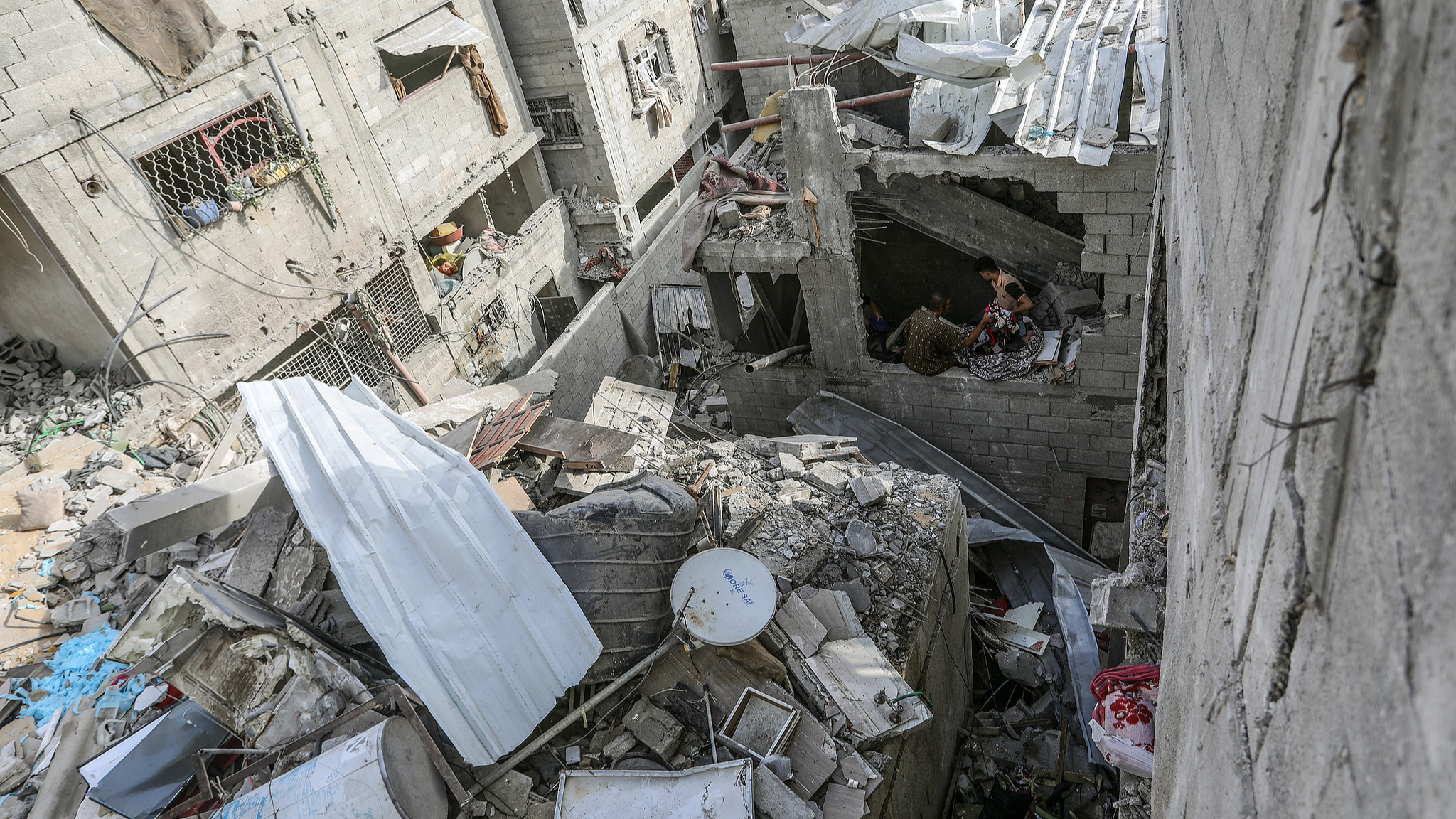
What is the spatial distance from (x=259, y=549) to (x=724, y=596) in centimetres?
420

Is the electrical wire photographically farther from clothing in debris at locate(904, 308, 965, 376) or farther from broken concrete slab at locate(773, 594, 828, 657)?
broken concrete slab at locate(773, 594, 828, 657)

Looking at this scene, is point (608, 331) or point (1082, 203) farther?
point (608, 331)

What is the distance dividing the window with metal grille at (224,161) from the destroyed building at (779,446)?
0.06 metres

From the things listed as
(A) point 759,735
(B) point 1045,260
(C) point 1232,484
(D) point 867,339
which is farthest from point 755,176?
(C) point 1232,484

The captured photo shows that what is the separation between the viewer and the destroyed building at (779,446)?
141 centimetres

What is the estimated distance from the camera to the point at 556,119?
1789 centimetres

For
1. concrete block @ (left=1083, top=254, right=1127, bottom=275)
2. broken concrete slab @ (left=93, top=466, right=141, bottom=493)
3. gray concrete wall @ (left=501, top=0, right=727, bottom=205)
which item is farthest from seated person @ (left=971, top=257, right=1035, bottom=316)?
gray concrete wall @ (left=501, top=0, right=727, bottom=205)

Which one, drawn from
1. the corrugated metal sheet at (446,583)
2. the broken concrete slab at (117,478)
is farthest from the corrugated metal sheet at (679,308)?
the corrugated metal sheet at (446,583)

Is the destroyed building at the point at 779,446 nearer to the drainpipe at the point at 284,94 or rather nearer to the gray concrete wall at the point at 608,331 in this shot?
the drainpipe at the point at 284,94

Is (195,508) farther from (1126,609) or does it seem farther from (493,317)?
(493,317)

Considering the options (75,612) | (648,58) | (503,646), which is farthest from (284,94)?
(503,646)

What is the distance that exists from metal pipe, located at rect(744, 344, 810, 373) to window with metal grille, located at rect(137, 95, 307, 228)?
786cm

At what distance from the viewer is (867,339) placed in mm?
10719

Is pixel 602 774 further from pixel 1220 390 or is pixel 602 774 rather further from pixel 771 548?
pixel 1220 390
